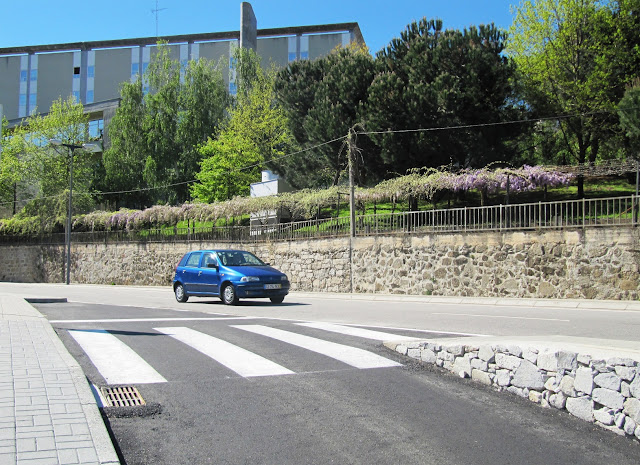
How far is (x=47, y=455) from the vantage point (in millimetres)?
3750

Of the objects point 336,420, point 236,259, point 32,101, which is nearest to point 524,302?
point 236,259

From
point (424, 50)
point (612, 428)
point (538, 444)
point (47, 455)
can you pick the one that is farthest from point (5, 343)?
point (424, 50)

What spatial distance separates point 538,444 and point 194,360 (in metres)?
4.38

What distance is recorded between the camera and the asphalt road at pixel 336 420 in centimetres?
431

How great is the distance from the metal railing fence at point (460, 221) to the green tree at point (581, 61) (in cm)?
1092

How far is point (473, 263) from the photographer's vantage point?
2155 cm

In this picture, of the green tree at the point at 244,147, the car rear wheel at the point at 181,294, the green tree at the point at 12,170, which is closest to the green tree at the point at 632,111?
the green tree at the point at 244,147

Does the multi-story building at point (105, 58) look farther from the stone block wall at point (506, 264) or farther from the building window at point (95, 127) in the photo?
the stone block wall at point (506, 264)

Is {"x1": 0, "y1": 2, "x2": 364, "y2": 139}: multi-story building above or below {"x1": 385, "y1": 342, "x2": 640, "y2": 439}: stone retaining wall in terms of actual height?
above

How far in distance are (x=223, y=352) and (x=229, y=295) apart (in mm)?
9341

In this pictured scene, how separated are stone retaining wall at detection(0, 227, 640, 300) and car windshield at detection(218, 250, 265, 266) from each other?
7.77 meters

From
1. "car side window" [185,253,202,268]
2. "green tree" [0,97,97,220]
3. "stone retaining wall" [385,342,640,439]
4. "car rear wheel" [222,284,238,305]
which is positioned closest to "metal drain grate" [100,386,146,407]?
"stone retaining wall" [385,342,640,439]

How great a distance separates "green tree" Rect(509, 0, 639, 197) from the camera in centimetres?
2966

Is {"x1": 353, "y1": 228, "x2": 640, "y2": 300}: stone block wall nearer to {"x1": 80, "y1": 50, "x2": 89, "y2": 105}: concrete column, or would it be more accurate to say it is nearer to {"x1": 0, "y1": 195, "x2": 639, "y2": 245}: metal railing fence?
{"x1": 0, "y1": 195, "x2": 639, "y2": 245}: metal railing fence
